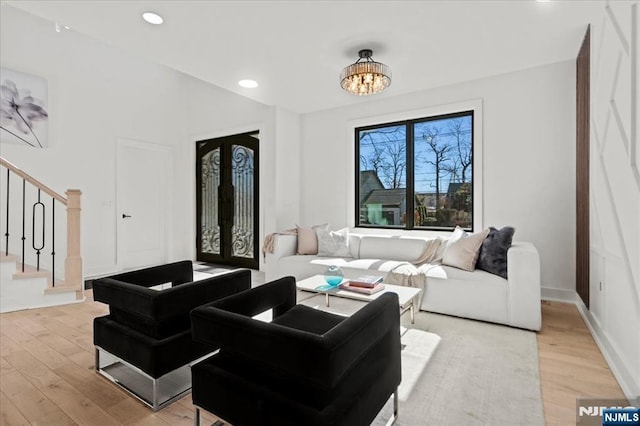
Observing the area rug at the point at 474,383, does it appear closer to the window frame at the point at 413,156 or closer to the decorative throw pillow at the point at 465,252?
the decorative throw pillow at the point at 465,252

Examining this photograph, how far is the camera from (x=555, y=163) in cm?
352

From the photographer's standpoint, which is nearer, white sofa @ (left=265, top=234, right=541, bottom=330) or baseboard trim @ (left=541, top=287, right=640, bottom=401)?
baseboard trim @ (left=541, top=287, right=640, bottom=401)

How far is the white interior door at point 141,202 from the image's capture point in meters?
5.35

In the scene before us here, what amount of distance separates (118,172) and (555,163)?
5.99 m

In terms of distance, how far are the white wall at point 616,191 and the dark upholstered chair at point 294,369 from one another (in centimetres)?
141

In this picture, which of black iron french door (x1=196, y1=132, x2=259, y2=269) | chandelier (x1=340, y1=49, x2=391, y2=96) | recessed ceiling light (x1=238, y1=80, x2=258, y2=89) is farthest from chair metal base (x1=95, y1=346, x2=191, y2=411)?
black iron french door (x1=196, y1=132, x2=259, y2=269)

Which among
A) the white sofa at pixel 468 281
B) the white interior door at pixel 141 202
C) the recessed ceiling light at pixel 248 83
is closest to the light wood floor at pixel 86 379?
the white sofa at pixel 468 281

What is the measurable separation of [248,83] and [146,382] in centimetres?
334

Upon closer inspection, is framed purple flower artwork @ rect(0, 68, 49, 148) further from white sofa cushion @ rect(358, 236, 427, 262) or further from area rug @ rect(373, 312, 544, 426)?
area rug @ rect(373, 312, 544, 426)

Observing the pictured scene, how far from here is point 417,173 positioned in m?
4.46

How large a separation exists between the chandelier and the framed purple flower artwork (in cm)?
420

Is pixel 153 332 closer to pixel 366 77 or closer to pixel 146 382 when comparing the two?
pixel 146 382

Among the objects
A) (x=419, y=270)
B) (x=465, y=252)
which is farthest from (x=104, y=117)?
(x=465, y=252)

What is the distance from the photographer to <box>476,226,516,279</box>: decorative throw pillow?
3057 millimetres
